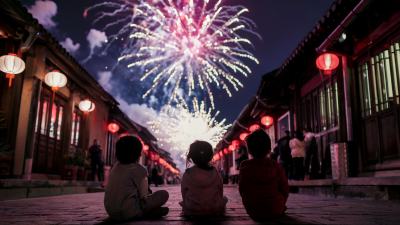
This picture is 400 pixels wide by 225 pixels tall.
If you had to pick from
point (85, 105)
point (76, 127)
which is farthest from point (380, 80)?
point (76, 127)

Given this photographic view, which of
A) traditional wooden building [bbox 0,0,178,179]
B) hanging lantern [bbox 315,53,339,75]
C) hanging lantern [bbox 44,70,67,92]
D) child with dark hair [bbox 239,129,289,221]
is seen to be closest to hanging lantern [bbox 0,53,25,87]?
traditional wooden building [bbox 0,0,178,179]

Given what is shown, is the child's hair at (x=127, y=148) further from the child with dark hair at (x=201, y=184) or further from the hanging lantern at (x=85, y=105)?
the hanging lantern at (x=85, y=105)

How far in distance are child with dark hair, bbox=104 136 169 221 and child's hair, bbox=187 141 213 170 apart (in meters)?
0.56

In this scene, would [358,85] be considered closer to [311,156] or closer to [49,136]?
[311,156]

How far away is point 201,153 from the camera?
4176 millimetres

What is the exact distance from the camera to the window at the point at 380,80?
793 centimetres

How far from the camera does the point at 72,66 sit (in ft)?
45.8

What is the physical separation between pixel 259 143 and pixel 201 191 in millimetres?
825

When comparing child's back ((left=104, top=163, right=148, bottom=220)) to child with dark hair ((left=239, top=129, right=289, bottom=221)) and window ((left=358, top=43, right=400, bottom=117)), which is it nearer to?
child with dark hair ((left=239, top=129, right=289, bottom=221))

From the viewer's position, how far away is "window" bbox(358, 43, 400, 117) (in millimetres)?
7929

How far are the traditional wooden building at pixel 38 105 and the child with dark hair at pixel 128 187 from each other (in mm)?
6135

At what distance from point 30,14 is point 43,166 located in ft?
18.5

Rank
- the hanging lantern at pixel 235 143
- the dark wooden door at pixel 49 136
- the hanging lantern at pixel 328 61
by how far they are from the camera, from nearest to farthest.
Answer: the hanging lantern at pixel 328 61 → the dark wooden door at pixel 49 136 → the hanging lantern at pixel 235 143

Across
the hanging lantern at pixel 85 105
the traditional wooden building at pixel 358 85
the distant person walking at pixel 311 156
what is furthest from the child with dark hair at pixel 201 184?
the hanging lantern at pixel 85 105
